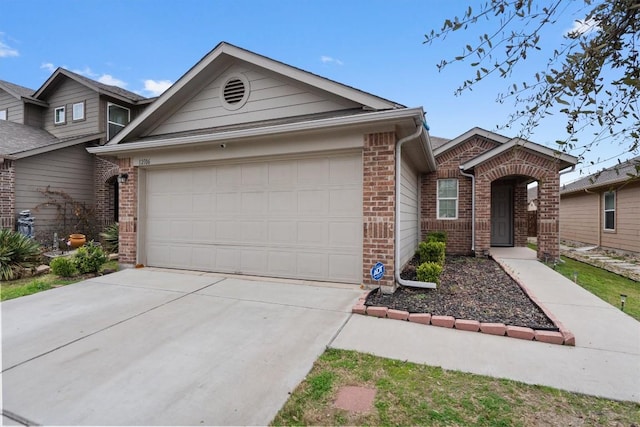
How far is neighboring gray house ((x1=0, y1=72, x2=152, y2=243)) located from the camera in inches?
436

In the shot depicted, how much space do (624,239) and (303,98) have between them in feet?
43.4

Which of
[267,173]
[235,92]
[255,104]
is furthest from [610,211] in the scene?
[235,92]

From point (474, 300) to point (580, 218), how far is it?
600 inches

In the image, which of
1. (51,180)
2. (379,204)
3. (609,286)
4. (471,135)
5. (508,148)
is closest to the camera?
(379,204)

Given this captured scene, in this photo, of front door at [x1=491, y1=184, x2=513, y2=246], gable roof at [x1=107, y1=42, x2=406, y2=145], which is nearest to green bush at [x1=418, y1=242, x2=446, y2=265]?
gable roof at [x1=107, y1=42, x2=406, y2=145]

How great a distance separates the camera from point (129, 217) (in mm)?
7680

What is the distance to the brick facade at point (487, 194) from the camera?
9.17 meters

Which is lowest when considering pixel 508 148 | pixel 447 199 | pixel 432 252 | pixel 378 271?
pixel 378 271

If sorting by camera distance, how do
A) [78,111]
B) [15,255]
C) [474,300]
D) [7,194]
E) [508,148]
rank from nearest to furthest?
[474,300] → [15,255] → [508,148] → [7,194] → [78,111]

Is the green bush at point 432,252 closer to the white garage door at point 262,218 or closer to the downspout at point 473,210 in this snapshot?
the white garage door at point 262,218

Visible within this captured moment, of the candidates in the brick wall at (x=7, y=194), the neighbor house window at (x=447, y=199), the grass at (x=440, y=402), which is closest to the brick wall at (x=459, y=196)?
the neighbor house window at (x=447, y=199)

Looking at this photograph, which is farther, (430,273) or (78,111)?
(78,111)

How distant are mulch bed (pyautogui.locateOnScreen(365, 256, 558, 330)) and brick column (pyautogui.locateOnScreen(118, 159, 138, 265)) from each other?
584 cm

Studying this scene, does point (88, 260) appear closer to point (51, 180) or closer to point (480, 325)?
point (51, 180)
